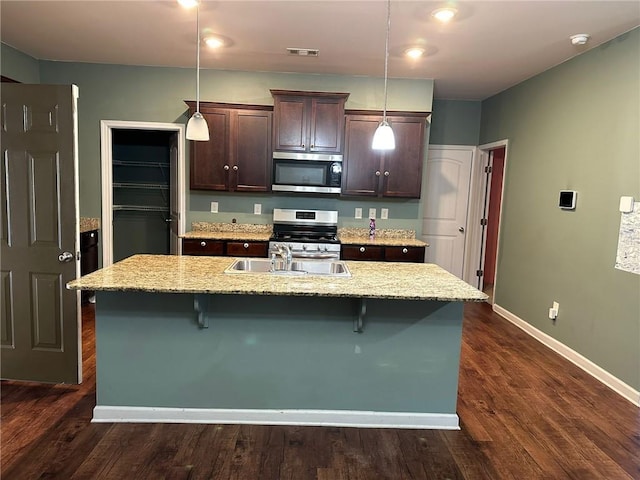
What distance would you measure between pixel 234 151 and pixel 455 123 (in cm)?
299

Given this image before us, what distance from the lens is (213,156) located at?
14.3 feet

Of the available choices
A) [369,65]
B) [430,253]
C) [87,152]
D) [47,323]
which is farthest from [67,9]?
[430,253]

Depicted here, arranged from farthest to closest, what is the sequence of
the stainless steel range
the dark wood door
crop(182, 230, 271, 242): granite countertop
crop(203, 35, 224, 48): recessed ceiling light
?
1. the stainless steel range
2. crop(182, 230, 271, 242): granite countertop
3. crop(203, 35, 224, 48): recessed ceiling light
4. the dark wood door

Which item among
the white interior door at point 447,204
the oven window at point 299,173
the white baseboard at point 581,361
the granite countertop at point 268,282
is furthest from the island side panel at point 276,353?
the white interior door at point 447,204

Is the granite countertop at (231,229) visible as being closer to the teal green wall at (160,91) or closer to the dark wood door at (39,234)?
the teal green wall at (160,91)

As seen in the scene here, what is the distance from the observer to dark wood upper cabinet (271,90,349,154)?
4230 millimetres

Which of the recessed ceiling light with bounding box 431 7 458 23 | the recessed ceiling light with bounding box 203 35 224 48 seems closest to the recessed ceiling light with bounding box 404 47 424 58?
the recessed ceiling light with bounding box 431 7 458 23

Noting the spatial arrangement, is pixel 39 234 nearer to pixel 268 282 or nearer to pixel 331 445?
pixel 268 282

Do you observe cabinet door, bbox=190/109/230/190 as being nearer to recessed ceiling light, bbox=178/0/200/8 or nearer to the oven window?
the oven window

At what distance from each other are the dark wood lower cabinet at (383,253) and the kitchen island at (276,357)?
1.81m

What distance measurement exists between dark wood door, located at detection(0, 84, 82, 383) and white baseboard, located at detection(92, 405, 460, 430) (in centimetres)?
67

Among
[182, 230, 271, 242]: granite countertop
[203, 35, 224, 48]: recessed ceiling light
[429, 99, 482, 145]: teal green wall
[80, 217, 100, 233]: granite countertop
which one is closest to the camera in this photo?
[203, 35, 224, 48]: recessed ceiling light

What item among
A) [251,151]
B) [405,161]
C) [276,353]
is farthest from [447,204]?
[276,353]

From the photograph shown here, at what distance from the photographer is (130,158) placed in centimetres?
575
